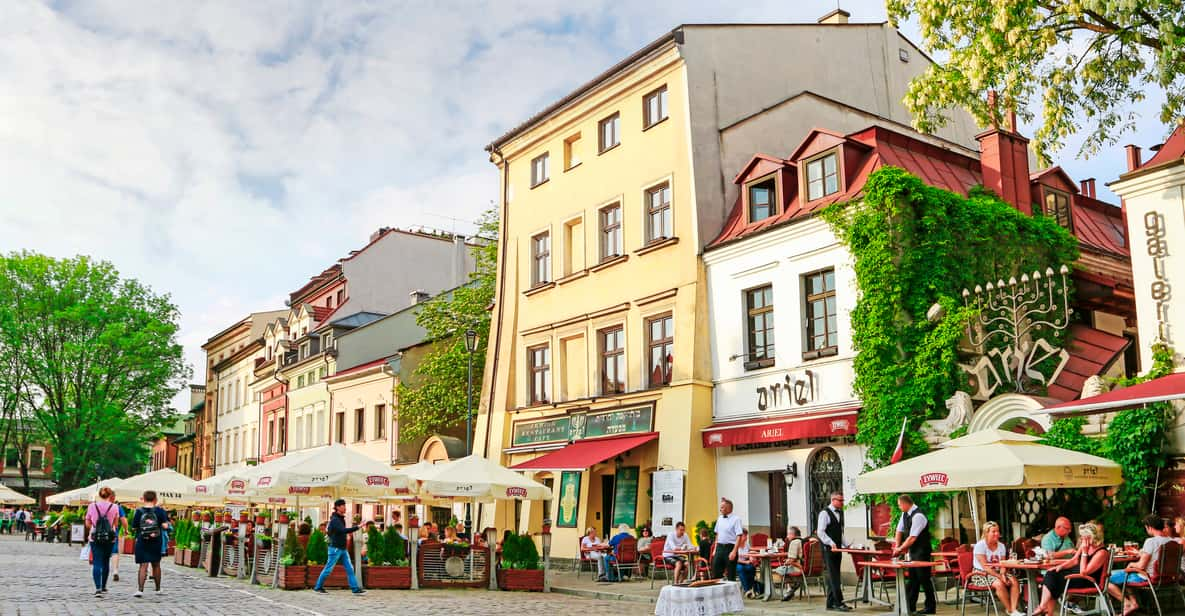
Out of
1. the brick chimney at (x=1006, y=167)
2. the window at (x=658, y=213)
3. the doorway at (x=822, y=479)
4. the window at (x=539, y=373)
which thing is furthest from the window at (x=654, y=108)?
the doorway at (x=822, y=479)

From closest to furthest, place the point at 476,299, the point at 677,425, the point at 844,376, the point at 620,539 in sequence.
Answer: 1. the point at 844,376
2. the point at 620,539
3. the point at 677,425
4. the point at 476,299

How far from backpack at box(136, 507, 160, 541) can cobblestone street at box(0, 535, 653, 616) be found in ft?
2.85

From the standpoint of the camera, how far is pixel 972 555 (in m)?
14.3

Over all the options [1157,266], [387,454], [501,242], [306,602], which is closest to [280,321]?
[387,454]

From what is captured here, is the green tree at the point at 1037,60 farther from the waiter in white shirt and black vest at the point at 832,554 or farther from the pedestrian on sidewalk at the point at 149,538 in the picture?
the pedestrian on sidewalk at the point at 149,538

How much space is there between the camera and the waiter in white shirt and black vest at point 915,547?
14.1 metres

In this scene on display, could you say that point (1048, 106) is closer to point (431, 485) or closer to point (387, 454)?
point (431, 485)

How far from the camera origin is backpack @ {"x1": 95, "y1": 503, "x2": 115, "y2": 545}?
16456mm

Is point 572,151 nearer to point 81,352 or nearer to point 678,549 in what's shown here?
point 678,549

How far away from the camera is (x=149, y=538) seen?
54.4 ft

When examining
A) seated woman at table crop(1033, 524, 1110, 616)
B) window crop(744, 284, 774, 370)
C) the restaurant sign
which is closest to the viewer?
seated woman at table crop(1033, 524, 1110, 616)

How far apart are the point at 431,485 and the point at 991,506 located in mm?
10037

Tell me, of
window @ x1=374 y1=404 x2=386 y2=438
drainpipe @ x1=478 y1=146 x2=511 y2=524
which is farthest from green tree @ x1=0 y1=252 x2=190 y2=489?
drainpipe @ x1=478 y1=146 x2=511 y2=524

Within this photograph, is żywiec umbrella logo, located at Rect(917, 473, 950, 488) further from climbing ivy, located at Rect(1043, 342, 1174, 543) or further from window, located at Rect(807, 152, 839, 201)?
window, located at Rect(807, 152, 839, 201)
